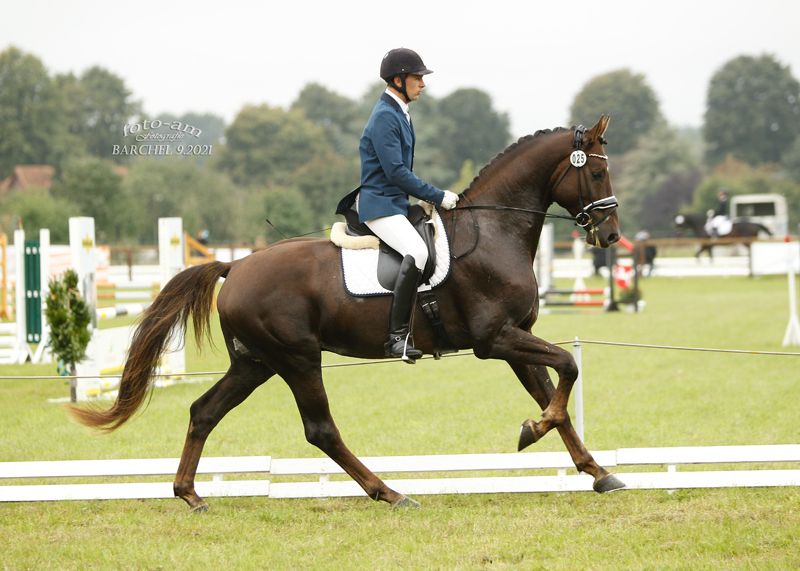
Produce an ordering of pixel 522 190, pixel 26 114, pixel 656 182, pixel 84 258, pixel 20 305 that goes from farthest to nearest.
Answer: pixel 656 182 < pixel 26 114 < pixel 20 305 < pixel 84 258 < pixel 522 190

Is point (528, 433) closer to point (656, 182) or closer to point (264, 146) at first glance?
point (264, 146)

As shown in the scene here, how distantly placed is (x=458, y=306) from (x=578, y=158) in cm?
119

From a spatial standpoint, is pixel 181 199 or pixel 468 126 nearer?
pixel 181 199

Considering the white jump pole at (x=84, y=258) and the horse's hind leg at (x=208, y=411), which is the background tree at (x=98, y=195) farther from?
the horse's hind leg at (x=208, y=411)

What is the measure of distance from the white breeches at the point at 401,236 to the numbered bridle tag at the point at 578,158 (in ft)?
3.54

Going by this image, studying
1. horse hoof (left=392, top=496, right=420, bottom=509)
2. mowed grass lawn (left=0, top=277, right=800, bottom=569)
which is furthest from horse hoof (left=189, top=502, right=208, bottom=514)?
horse hoof (left=392, top=496, right=420, bottom=509)

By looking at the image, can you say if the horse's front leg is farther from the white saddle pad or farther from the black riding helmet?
the black riding helmet

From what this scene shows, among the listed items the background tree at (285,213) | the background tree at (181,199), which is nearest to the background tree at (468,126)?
the background tree at (285,213)

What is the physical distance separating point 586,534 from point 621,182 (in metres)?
80.5

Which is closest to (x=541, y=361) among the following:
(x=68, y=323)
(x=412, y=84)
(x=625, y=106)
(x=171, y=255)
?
(x=412, y=84)

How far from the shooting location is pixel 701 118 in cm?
10388

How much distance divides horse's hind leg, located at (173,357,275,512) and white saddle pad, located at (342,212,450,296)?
884mm

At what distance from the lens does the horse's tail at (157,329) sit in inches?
266

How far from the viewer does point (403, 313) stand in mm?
6324
